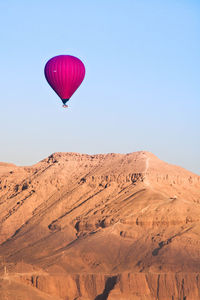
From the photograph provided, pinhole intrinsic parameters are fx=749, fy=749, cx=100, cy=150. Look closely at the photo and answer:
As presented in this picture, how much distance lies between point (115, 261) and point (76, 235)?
11806 mm

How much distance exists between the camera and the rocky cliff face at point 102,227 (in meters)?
83.8

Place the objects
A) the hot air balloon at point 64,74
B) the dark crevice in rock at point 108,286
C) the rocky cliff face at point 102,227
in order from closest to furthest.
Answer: the dark crevice in rock at point 108,286 < the rocky cliff face at point 102,227 < the hot air balloon at point 64,74

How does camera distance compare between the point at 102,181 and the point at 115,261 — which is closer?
the point at 115,261

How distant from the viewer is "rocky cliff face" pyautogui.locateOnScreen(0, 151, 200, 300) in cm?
8375

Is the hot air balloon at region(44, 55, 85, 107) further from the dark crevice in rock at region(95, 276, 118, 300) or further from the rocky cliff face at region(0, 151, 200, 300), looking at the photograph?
the dark crevice in rock at region(95, 276, 118, 300)

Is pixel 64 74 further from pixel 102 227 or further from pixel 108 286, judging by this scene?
pixel 108 286

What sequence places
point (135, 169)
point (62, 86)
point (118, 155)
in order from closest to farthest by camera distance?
1. point (62, 86)
2. point (135, 169)
3. point (118, 155)

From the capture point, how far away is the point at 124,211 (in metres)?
100

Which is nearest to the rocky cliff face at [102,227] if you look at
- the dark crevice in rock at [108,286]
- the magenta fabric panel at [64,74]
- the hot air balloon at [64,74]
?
the dark crevice in rock at [108,286]

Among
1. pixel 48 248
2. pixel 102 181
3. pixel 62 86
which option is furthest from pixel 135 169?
pixel 62 86

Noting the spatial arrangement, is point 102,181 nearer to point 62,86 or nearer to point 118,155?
point 118,155

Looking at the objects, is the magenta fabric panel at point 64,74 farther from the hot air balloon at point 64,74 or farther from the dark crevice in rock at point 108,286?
the dark crevice in rock at point 108,286

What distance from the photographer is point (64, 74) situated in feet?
290

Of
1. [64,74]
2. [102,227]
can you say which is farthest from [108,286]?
[64,74]
